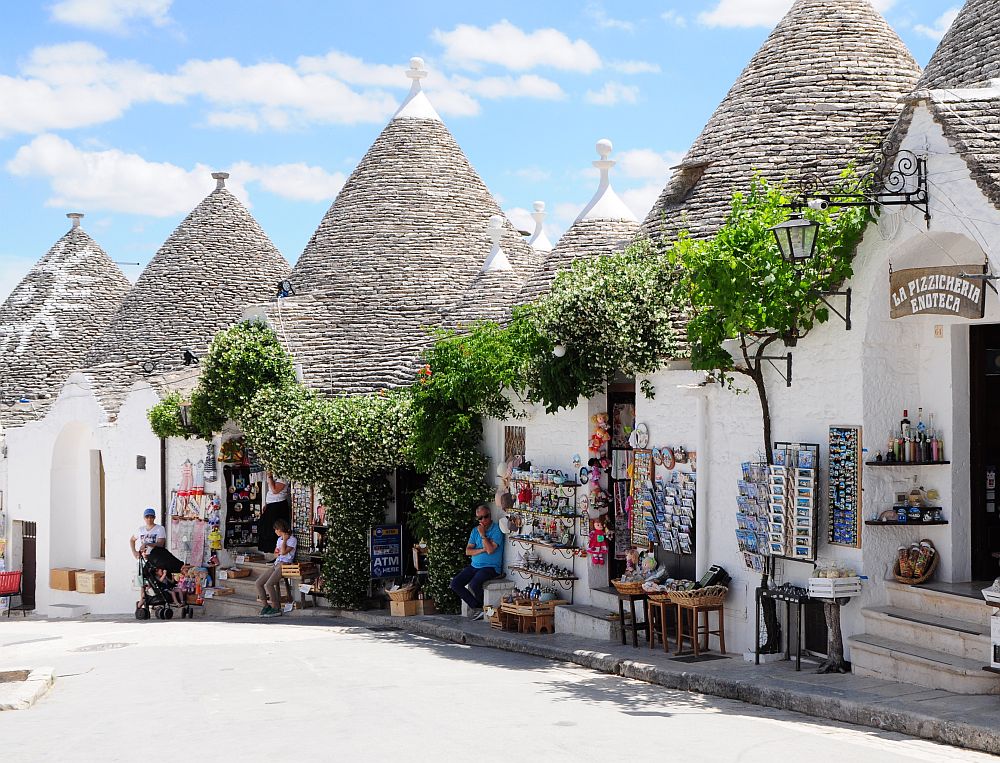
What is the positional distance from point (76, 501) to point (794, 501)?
18.9 m

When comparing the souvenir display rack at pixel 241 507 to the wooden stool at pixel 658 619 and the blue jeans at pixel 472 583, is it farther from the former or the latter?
the wooden stool at pixel 658 619

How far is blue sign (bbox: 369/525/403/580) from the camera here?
17750mm

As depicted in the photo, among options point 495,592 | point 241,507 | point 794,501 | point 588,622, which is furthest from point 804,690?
point 241,507

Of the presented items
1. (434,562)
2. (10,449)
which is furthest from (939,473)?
(10,449)

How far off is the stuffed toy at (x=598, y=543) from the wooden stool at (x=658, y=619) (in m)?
1.26

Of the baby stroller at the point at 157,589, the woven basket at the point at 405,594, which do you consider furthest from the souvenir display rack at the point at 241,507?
the woven basket at the point at 405,594

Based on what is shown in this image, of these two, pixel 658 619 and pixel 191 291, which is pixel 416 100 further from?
Result: pixel 658 619

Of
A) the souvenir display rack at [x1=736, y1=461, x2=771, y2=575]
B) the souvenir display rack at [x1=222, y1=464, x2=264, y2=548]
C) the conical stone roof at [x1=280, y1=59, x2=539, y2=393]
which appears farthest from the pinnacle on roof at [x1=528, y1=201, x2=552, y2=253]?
the souvenir display rack at [x1=736, y1=461, x2=771, y2=575]

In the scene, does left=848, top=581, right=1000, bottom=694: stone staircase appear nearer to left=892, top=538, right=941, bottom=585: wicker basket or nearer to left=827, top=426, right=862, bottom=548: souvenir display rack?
left=892, top=538, right=941, bottom=585: wicker basket

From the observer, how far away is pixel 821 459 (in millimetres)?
10836

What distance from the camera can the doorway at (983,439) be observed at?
1031 centimetres

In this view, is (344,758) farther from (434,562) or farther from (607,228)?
(607,228)

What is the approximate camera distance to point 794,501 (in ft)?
35.4

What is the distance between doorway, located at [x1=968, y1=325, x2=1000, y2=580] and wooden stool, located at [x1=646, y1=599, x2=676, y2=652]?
118 inches
